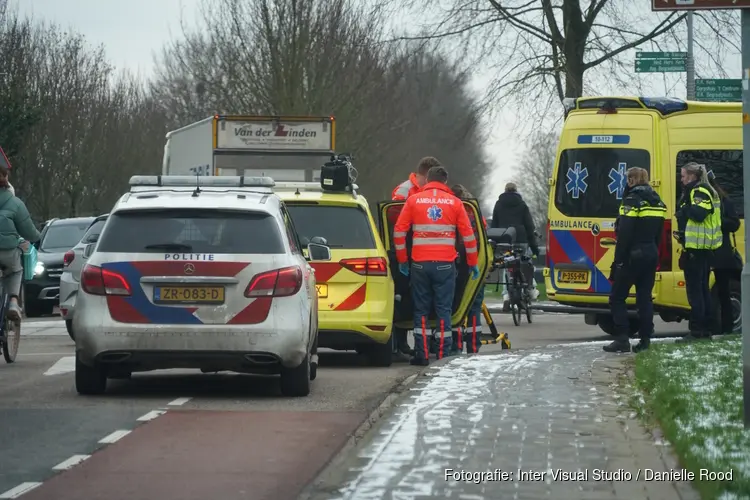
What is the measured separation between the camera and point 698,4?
841 centimetres

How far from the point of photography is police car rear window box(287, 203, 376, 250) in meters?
14.0

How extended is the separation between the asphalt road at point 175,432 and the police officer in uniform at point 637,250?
86.2 inches

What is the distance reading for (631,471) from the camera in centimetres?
749

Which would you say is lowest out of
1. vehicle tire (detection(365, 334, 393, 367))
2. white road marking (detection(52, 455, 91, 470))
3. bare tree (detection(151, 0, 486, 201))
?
white road marking (detection(52, 455, 91, 470))

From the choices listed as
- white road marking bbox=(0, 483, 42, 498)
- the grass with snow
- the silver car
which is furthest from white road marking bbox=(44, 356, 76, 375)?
white road marking bbox=(0, 483, 42, 498)

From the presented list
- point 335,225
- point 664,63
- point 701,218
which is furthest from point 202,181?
point 664,63

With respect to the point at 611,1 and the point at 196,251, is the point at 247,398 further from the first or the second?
the point at 611,1

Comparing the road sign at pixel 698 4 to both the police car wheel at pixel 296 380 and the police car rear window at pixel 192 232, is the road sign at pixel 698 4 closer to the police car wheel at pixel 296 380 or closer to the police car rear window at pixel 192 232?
the police car rear window at pixel 192 232

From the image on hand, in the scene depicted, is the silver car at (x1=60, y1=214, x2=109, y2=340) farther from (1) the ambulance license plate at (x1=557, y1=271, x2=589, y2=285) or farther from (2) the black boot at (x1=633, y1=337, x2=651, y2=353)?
(2) the black boot at (x1=633, y1=337, x2=651, y2=353)

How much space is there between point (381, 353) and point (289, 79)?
29.4 meters

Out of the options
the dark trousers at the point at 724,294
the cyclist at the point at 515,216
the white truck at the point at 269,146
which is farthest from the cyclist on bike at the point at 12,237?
the white truck at the point at 269,146

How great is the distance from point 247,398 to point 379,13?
2099cm

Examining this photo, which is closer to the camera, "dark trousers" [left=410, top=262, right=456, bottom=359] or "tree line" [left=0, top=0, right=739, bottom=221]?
"dark trousers" [left=410, top=262, right=456, bottom=359]

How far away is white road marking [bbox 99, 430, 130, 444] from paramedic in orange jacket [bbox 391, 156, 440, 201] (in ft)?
20.5
